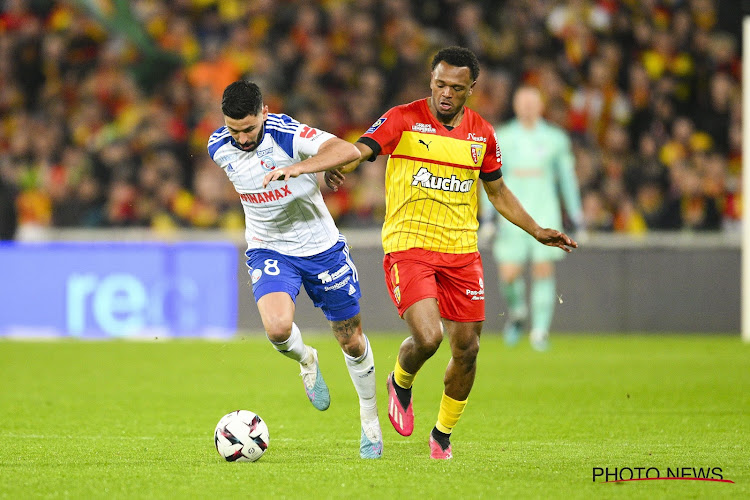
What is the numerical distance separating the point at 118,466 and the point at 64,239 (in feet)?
29.4

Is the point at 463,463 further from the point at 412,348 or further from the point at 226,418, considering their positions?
the point at 226,418

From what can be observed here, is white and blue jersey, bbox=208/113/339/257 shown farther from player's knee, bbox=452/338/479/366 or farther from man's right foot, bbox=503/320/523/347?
man's right foot, bbox=503/320/523/347

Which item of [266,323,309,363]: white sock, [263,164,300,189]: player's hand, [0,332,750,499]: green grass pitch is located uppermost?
[263,164,300,189]: player's hand

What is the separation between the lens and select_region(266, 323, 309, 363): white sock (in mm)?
6406

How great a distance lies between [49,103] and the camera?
16969mm

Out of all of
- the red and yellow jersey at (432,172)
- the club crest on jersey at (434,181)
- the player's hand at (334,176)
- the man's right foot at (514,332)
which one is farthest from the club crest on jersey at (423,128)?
the man's right foot at (514,332)

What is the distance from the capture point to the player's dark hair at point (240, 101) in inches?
238

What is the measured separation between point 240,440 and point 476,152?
6.46 ft

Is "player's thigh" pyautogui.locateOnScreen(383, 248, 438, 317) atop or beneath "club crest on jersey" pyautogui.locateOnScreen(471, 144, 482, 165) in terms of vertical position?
beneath

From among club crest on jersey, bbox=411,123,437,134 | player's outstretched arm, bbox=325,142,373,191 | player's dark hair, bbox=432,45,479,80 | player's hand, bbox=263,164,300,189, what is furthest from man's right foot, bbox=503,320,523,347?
player's hand, bbox=263,164,300,189

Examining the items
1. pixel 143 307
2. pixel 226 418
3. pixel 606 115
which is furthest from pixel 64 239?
pixel 226 418

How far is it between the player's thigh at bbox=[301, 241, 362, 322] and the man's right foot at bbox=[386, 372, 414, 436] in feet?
1.61

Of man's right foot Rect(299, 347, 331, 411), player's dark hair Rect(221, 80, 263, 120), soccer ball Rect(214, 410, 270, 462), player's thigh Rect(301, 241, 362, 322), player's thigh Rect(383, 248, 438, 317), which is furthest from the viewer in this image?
man's right foot Rect(299, 347, 331, 411)

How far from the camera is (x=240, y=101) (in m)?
6.03
